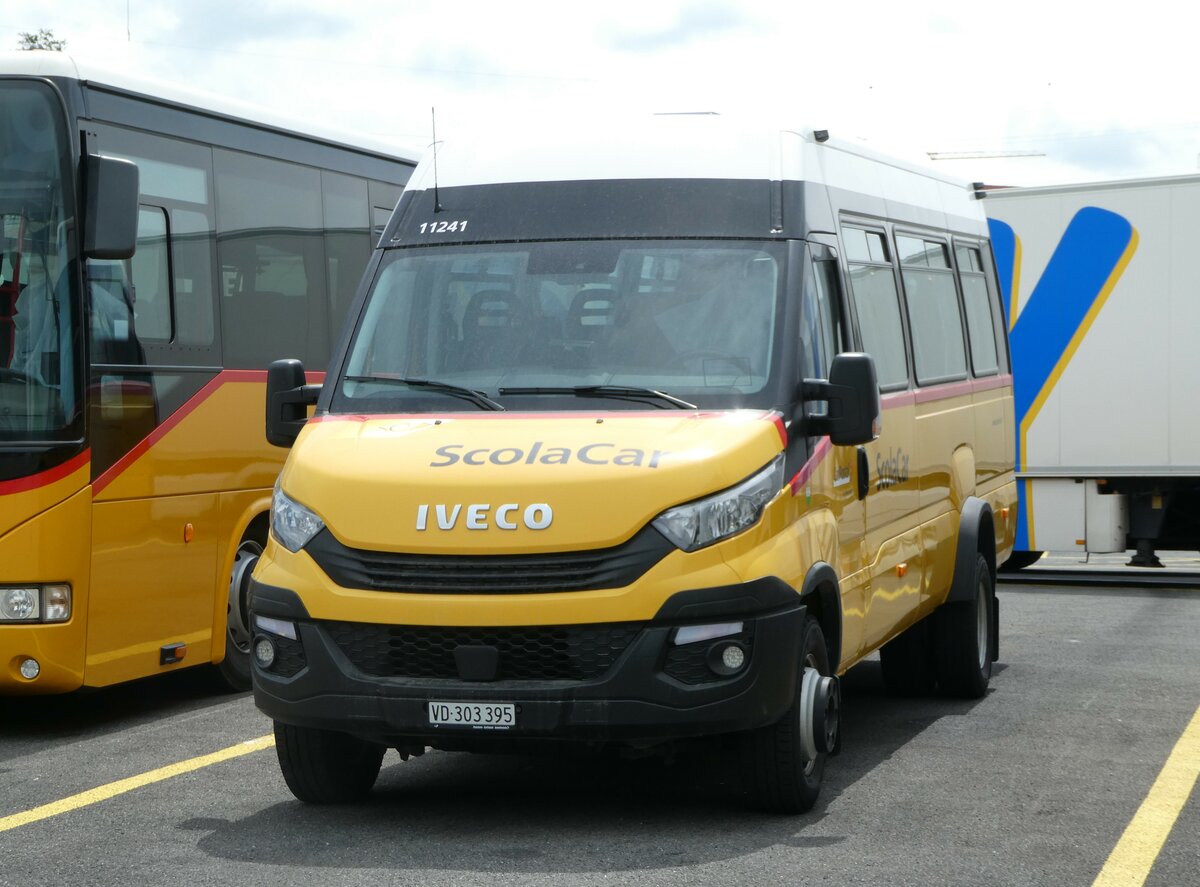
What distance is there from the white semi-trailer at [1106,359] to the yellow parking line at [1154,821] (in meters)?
9.11

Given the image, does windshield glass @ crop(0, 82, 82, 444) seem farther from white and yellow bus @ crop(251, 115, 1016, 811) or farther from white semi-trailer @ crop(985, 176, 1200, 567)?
white semi-trailer @ crop(985, 176, 1200, 567)

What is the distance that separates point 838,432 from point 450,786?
2230mm

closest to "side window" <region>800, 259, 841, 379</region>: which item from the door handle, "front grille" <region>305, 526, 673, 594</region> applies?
the door handle

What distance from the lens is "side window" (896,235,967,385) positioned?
968cm

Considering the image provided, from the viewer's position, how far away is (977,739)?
9.15 m

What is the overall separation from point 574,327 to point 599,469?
1000mm

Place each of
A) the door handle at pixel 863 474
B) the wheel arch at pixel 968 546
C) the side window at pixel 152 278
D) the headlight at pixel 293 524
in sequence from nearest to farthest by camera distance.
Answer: the headlight at pixel 293 524, the door handle at pixel 863 474, the side window at pixel 152 278, the wheel arch at pixel 968 546

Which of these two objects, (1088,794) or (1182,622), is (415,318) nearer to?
(1088,794)

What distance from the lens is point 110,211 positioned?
360 inches

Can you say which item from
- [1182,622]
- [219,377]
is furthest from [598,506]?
[1182,622]

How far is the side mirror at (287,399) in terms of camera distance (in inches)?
309

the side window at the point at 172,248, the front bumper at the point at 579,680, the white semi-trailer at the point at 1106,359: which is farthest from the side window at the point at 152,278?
the white semi-trailer at the point at 1106,359

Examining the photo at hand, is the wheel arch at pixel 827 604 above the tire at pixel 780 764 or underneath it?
above

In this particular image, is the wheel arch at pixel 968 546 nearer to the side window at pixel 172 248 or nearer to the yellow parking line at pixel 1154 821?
the yellow parking line at pixel 1154 821
